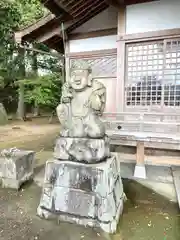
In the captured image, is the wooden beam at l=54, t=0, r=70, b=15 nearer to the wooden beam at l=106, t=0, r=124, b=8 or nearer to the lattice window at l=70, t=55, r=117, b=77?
the wooden beam at l=106, t=0, r=124, b=8

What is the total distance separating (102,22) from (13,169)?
5199mm

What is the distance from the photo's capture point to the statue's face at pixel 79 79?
2.73m

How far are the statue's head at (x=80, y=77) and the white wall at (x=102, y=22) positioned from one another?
4.25 metres

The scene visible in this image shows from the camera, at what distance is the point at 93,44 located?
656cm

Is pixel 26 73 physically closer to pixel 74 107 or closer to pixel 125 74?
pixel 125 74

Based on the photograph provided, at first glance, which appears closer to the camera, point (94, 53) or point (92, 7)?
point (92, 7)

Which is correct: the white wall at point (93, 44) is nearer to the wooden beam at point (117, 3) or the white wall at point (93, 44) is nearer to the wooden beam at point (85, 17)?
the wooden beam at point (85, 17)

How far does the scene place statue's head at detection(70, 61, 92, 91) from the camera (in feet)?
8.93

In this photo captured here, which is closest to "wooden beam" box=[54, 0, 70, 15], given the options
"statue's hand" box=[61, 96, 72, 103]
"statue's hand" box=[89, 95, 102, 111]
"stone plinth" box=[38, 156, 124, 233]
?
"statue's hand" box=[61, 96, 72, 103]

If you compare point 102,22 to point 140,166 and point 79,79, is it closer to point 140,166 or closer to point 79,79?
point 79,79

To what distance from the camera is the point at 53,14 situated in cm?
559

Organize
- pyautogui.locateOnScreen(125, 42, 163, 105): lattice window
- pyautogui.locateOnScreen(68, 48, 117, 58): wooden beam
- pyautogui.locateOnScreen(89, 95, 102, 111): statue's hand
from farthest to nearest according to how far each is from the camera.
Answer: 1. pyautogui.locateOnScreen(68, 48, 117, 58): wooden beam
2. pyautogui.locateOnScreen(125, 42, 163, 105): lattice window
3. pyautogui.locateOnScreen(89, 95, 102, 111): statue's hand

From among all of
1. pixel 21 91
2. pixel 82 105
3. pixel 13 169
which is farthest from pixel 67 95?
pixel 21 91

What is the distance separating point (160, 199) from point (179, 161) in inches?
81.7
